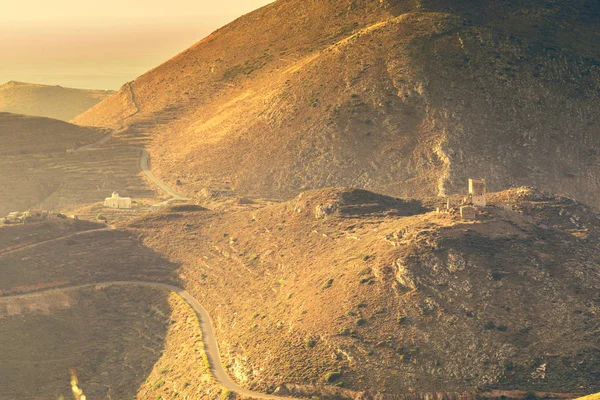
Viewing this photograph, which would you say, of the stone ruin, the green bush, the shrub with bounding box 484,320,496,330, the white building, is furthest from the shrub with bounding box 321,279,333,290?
the white building

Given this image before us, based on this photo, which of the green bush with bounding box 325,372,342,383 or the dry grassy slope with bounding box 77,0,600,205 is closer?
the green bush with bounding box 325,372,342,383

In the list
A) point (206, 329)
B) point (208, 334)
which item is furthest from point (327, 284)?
point (206, 329)

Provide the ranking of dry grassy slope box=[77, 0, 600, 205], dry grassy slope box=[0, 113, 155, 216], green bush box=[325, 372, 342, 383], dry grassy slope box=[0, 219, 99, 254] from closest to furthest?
green bush box=[325, 372, 342, 383], dry grassy slope box=[0, 219, 99, 254], dry grassy slope box=[77, 0, 600, 205], dry grassy slope box=[0, 113, 155, 216]

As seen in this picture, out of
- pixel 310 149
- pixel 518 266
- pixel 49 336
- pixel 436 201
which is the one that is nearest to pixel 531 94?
pixel 310 149

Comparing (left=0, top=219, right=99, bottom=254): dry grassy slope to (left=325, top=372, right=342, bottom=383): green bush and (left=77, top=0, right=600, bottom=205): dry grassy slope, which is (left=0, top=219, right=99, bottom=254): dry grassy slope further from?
(left=325, top=372, right=342, bottom=383): green bush

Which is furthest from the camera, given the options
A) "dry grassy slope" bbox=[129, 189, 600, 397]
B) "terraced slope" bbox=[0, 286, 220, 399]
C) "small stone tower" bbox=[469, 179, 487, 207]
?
"small stone tower" bbox=[469, 179, 487, 207]

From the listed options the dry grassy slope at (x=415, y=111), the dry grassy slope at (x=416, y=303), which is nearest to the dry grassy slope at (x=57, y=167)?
the dry grassy slope at (x=415, y=111)
